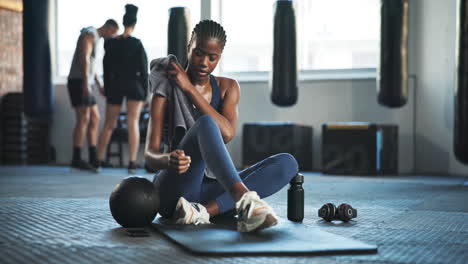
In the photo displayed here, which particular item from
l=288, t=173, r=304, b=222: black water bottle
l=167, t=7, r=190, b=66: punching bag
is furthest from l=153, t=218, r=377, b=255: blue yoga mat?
l=167, t=7, r=190, b=66: punching bag

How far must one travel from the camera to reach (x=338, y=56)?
770cm

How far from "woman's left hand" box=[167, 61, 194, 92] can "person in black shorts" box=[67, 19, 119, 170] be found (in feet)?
12.9

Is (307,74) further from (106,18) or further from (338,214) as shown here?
(338,214)

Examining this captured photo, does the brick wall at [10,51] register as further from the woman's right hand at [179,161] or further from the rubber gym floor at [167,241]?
the woman's right hand at [179,161]

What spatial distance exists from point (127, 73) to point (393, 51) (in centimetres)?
273

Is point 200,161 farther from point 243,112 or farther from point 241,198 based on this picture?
point 243,112

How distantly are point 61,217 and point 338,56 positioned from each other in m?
5.49

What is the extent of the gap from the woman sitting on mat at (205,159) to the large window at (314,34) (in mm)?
4987

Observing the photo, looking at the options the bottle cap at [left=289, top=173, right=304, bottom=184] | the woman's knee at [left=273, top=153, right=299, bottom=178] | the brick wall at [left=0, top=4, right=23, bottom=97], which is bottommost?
the bottle cap at [left=289, top=173, right=304, bottom=184]

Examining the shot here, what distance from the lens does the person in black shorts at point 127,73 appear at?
6.14m

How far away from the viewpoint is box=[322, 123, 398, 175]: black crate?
22.4 ft

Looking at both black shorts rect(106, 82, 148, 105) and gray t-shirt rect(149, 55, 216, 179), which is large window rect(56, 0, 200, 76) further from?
Answer: gray t-shirt rect(149, 55, 216, 179)

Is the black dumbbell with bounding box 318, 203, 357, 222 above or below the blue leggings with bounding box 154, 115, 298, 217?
below

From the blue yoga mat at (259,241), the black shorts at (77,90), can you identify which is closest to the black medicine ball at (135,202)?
the blue yoga mat at (259,241)
